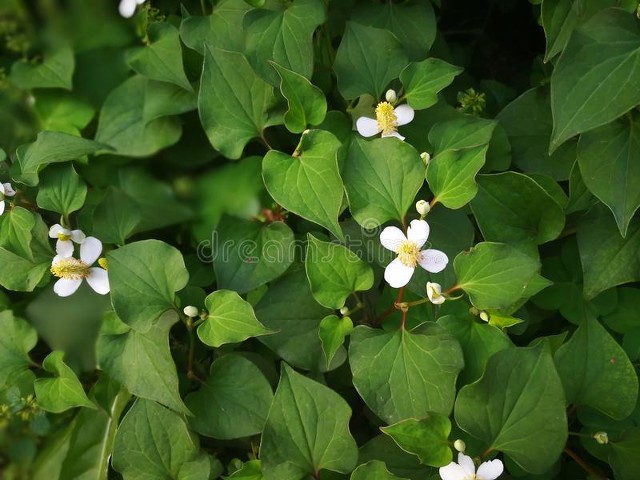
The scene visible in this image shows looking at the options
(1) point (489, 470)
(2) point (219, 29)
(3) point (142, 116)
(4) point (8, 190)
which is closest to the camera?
(1) point (489, 470)

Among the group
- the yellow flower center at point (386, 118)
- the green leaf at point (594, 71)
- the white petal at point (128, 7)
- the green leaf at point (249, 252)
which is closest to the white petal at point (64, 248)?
the green leaf at point (249, 252)

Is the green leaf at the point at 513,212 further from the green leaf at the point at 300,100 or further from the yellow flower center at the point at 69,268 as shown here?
the yellow flower center at the point at 69,268

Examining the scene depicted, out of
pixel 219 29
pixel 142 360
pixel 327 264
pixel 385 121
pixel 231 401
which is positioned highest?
pixel 219 29

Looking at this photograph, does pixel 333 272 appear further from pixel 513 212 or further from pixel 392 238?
pixel 513 212

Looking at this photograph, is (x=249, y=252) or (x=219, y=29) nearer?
(x=249, y=252)

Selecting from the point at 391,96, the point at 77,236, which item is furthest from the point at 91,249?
the point at 391,96

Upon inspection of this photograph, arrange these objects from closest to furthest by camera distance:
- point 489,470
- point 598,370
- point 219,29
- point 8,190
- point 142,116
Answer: point 489,470 → point 598,370 → point 8,190 → point 219,29 → point 142,116

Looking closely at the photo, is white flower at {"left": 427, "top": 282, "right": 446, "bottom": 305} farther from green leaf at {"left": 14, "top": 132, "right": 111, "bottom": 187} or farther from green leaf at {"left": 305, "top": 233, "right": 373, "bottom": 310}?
green leaf at {"left": 14, "top": 132, "right": 111, "bottom": 187}
